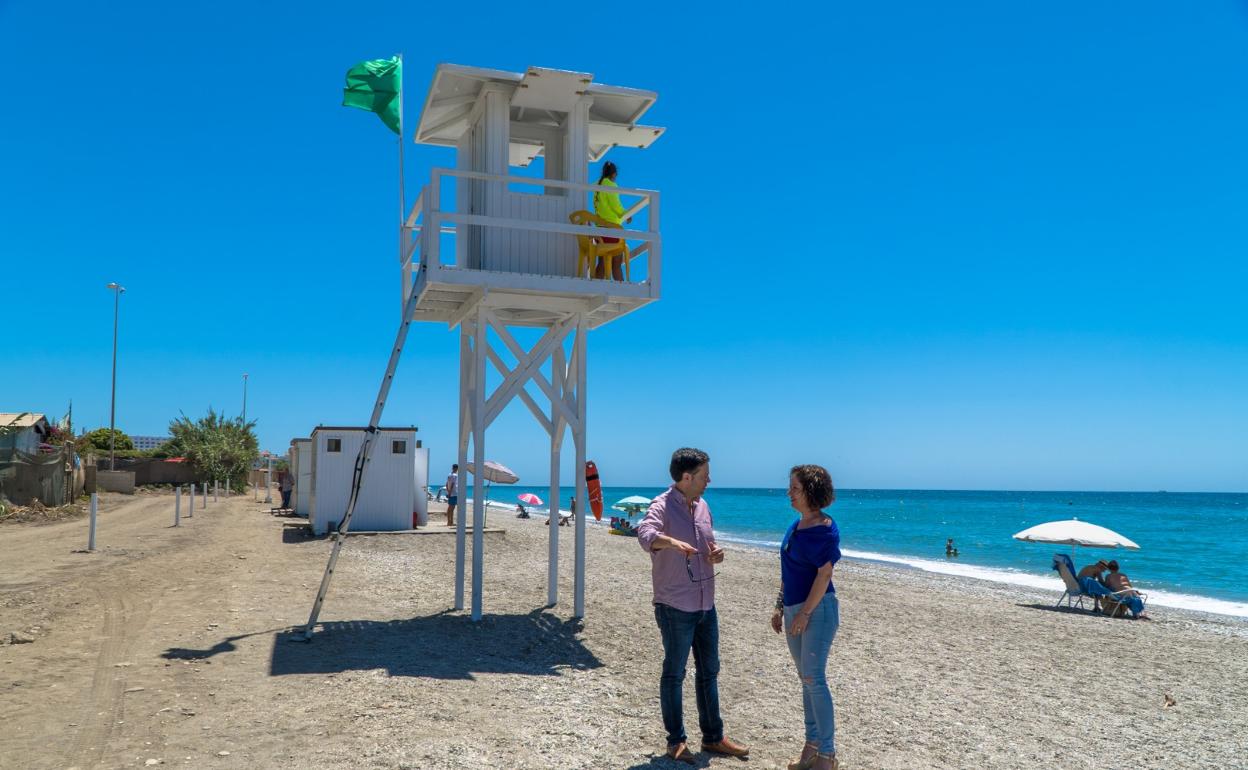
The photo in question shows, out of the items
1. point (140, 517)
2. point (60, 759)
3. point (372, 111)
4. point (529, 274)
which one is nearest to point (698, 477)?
point (60, 759)

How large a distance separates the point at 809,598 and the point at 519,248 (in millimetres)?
6518

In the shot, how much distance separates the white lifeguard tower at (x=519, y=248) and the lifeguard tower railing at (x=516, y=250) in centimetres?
1

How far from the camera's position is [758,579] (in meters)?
19.1

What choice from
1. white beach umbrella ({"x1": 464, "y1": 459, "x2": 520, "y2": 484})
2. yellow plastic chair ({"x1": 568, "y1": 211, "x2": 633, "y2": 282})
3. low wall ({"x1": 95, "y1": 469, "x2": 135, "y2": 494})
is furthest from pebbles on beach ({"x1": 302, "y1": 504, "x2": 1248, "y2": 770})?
low wall ({"x1": 95, "y1": 469, "x2": 135, "y2": 494})

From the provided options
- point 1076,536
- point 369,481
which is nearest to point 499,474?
point 369,481

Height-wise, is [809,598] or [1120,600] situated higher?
[809,598]

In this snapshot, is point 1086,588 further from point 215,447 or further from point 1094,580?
point 215,447

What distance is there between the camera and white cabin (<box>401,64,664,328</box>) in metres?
10.0

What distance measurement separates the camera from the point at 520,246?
425 inches

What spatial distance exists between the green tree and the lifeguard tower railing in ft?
136

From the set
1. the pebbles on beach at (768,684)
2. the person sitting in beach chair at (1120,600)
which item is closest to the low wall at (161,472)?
the pebbles on beach at (768,684)

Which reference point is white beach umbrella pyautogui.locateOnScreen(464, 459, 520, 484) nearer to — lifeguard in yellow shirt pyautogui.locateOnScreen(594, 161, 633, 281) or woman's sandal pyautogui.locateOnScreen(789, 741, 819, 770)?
lifeguard in yellow shirt pyautogui.locateOnScreen(594, 161, 633, 281)

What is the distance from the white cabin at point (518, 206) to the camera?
10.0 m

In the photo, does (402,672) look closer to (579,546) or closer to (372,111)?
(579,546)
